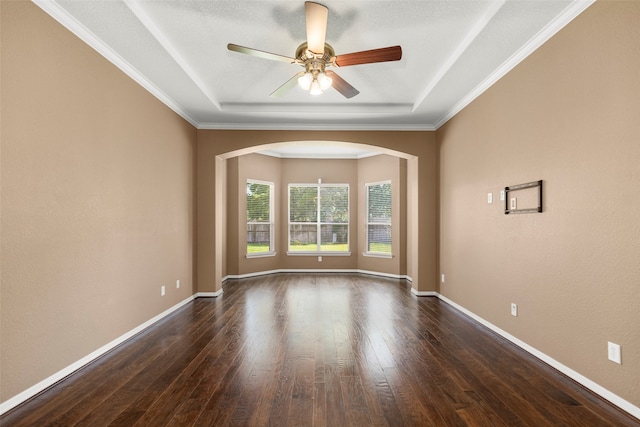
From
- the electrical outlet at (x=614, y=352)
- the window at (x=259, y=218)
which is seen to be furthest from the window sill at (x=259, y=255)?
the electrical outlet at (x=614, y=352)

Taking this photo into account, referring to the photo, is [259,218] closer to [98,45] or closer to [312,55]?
[98,45]

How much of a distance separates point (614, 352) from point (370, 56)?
2.74 metres

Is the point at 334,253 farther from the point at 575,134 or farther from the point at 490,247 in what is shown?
the point at 575,134

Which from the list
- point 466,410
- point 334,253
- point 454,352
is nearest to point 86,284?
point 466,410

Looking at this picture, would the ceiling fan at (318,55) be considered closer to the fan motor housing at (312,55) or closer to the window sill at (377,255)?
the fan motor housing at (312,55)

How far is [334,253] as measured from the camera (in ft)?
26.1

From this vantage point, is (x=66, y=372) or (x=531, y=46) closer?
(x=66, y=372)

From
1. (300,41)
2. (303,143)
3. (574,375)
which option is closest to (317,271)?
(303,143)

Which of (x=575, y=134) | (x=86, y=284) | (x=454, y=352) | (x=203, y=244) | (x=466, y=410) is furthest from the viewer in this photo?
(x=203, y=244)

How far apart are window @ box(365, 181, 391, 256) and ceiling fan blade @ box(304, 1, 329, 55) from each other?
16.3 feet

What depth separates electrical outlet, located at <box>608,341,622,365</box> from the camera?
2.21m

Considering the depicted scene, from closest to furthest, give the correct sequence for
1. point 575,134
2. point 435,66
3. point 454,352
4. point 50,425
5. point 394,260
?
1. point 50,425
2. point 575,134
3. point 454,352
4. point 435,66
5. point 394,260

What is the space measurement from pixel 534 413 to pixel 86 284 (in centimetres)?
353

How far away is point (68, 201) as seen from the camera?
266cm
